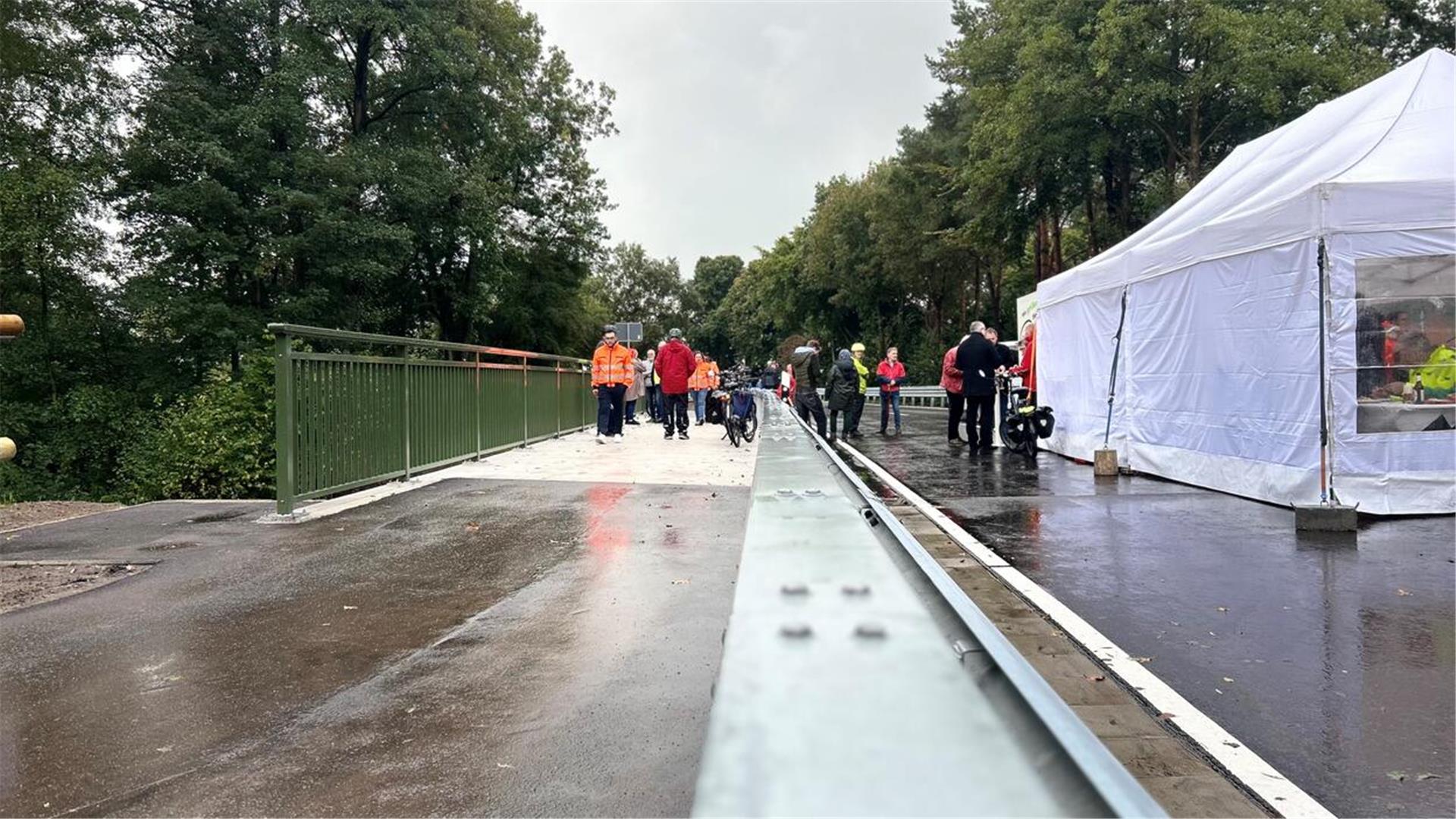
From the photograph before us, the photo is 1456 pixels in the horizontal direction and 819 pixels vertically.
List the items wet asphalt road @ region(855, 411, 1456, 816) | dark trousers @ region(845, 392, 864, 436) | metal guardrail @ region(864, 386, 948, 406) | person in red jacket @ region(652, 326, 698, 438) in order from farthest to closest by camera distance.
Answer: metal guardrail @ region(864, 386, 948, 406) < dark trousers @ region(845, 392, 864, 436) < person in red jacket @ region(652, 326, 698, 438) < wet asphalt road @ region(855, 411, 1456, 816)

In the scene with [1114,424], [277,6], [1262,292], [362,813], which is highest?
[277,6]

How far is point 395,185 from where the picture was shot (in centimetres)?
2369

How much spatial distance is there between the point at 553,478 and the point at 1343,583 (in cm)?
732

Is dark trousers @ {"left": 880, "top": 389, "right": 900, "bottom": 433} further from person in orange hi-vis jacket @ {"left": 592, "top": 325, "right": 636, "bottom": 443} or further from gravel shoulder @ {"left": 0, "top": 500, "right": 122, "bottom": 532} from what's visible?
gravel shoulder @ {"left": 0, "top": 500, "right": 122, "bottom": 532}

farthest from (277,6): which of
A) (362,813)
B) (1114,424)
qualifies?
(362,813)

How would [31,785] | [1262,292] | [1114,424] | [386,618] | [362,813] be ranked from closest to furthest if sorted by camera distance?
1. [362,813]
2. [31,785]
3. [386,618]
4. [1262,292]
5. [1114,424]

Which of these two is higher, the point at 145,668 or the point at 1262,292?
the point at 1262,292

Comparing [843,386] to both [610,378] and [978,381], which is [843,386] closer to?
[978,381]

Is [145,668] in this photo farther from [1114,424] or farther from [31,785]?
[1114,424]

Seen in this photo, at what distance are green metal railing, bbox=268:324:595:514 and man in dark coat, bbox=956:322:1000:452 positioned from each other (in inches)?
280

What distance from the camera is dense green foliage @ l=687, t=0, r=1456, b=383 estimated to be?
20.4 meters

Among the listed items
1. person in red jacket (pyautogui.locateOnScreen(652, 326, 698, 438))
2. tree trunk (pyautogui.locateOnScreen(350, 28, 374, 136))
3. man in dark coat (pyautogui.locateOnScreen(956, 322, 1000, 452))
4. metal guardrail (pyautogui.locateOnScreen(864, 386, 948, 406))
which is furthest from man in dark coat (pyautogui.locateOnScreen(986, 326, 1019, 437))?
tree trunk (pyautogui.locateOnScreen(350, 28, 374, 136))

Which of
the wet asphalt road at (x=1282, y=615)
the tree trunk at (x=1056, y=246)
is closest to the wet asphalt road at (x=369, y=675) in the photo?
the wet asphalt road at (x=1282, y=615)

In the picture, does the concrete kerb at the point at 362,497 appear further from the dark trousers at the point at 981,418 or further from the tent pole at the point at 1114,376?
the tent pole at the point at 1114,376
